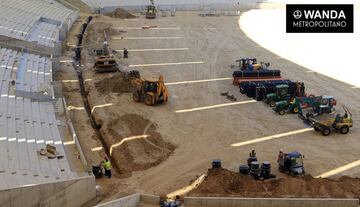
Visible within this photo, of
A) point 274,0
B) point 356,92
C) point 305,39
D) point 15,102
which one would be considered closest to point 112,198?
point 15,102

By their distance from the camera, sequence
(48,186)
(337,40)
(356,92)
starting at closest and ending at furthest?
(48,186) → (356,92) → (337,40)

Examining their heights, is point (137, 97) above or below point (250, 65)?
below

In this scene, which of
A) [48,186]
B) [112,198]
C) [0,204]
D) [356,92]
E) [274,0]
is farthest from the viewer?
[274,0]

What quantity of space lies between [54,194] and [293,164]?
10300mm

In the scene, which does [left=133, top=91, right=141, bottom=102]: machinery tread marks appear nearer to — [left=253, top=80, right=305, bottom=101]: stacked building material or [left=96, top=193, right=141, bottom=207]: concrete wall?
[left=253, top=80, right=305, bottom=101]: stacked building material

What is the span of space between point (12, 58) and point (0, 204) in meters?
20.3

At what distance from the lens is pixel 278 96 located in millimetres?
31688

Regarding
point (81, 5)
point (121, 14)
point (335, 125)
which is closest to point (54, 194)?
point (335, 125)

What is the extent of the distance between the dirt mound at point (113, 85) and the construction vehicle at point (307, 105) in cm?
996

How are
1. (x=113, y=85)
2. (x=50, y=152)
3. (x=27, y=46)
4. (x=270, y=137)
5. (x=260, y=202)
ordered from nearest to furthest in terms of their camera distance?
(x=260, y=202)
(x=50, y=152)
(x=270, y=137)
(x=113, y=85)
(x=27, y=46)

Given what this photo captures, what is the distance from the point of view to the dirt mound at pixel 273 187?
20322 mm

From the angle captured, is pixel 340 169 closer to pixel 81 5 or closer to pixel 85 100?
pixel 85 100

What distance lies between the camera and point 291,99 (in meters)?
31.6

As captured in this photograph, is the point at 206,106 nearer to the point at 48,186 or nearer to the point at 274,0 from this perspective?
the point at 48,186
